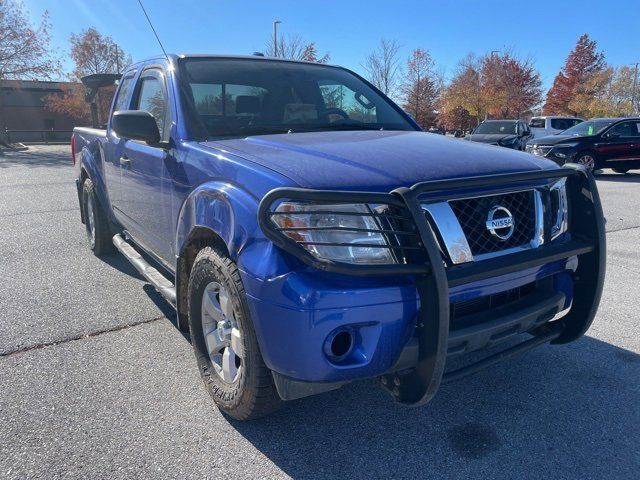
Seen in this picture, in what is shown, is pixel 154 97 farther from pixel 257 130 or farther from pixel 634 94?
pixel 634 94

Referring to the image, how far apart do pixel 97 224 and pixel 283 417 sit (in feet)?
12.1

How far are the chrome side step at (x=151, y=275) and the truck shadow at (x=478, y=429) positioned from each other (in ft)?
3.32

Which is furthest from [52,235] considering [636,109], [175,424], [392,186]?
[636,109]

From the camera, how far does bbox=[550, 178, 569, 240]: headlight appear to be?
264cm

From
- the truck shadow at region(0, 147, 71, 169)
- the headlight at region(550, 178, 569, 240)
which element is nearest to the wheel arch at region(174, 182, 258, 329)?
the headlight at region(550, 178, 569, 240)

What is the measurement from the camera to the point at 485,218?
7.49ft

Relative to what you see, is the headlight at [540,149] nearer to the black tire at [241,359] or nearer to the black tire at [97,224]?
the black tire at [97,224]

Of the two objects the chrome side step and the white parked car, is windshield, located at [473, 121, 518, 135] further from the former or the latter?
the chrome side step

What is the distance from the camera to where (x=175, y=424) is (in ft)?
8.55

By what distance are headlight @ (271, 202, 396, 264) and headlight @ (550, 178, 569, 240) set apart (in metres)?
1.08

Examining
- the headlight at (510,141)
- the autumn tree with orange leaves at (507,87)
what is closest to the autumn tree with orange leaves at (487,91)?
the autumn tree with orange leaves at (507,87)

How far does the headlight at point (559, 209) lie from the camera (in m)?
2.64

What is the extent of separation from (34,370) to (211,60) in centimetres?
232

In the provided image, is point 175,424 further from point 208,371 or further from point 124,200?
point 124,200
